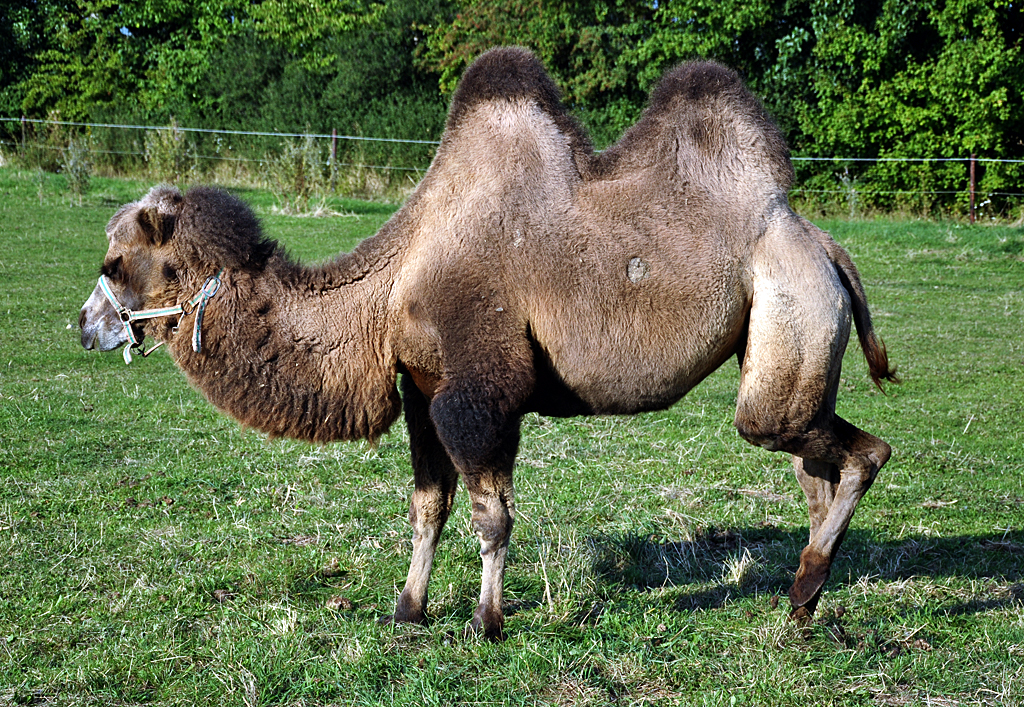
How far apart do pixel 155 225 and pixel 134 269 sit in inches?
9.2

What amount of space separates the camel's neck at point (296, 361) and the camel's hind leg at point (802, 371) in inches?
67.9

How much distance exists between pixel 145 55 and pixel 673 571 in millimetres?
37183

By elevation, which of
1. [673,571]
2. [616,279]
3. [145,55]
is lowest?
[673,571]

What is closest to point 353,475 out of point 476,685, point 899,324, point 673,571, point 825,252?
point 673,571

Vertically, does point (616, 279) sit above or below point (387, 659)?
above

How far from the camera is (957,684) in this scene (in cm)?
431

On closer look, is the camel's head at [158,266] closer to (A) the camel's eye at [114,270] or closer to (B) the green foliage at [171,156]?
(A) the camel's eye at [114,270]

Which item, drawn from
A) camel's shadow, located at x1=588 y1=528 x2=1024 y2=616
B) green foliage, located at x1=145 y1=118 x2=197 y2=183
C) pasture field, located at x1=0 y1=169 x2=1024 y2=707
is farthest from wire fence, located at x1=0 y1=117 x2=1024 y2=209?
camel's shadow, located at x1=588 y1=528 x2=1024 y2=616

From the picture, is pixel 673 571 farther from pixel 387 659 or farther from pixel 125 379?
pixel 125 379

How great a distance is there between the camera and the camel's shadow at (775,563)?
17.5ft

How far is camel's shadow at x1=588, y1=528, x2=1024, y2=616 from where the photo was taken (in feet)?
17.5

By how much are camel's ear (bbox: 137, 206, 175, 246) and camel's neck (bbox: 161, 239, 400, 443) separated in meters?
0.35

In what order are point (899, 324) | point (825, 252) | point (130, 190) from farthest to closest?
1. point (130, 190)
2. point (899, 324)
3. point (825, 252)

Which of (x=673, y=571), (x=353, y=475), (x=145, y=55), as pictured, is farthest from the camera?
(x=145, y=55)
